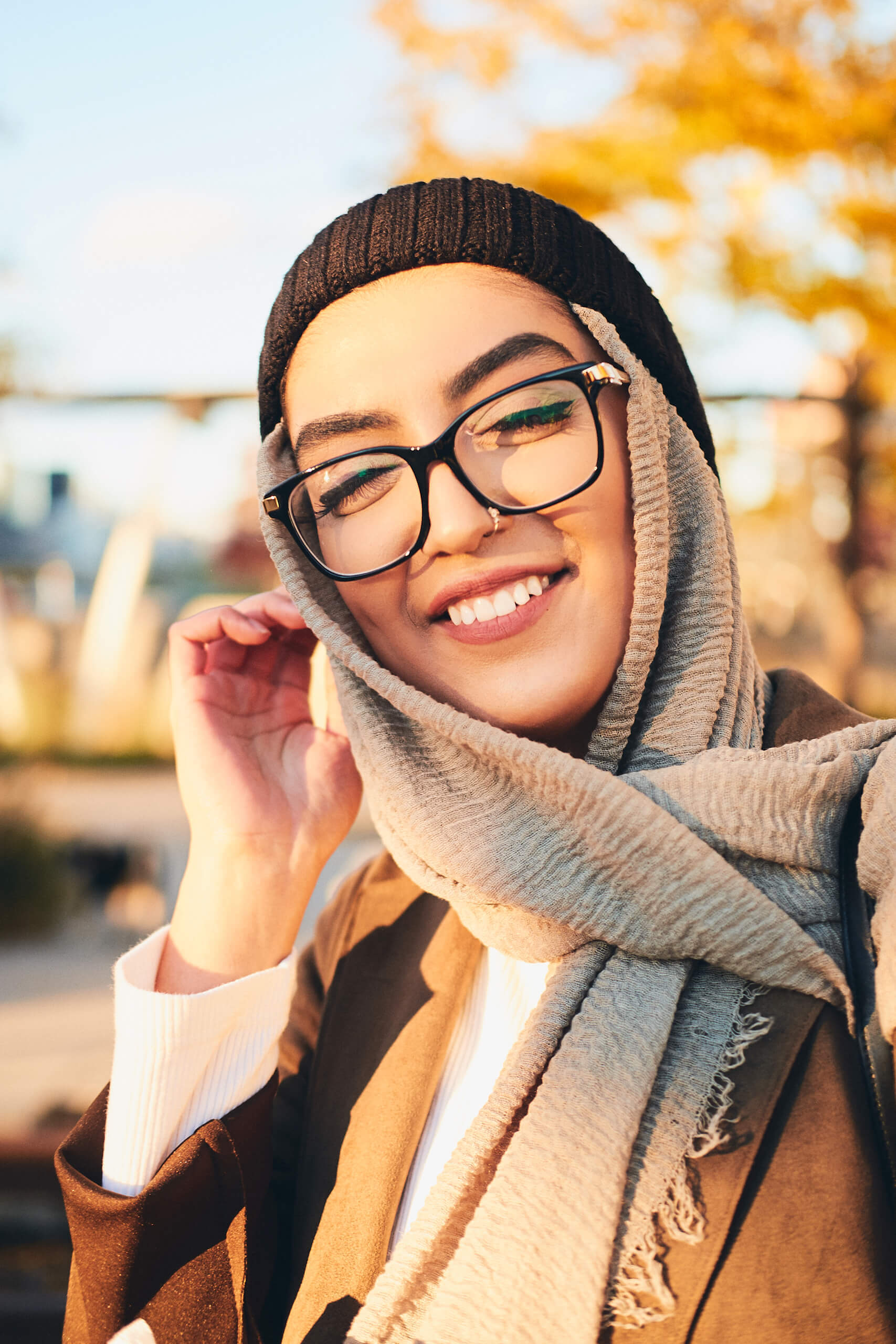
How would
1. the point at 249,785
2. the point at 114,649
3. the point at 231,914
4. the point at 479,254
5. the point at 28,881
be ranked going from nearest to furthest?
the point at 479,254, the point at 231,914, the point at 249,785, the point at 28,881, the point at 114,649

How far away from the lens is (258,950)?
5.31 feet

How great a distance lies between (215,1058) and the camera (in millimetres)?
1496

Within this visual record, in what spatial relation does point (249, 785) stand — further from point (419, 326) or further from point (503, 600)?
point (419, 326)

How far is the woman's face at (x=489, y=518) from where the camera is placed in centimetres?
135

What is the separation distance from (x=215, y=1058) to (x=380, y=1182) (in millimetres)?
331

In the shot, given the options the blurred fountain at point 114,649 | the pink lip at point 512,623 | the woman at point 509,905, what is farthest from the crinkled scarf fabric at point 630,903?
the blurred fountain at point 114,649

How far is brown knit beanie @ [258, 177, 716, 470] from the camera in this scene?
1.41 m

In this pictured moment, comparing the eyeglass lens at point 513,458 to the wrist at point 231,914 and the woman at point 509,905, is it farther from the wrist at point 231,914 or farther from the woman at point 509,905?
the wrist at point 231,914

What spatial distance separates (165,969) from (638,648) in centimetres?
95

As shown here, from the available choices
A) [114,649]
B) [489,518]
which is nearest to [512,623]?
[489,518]

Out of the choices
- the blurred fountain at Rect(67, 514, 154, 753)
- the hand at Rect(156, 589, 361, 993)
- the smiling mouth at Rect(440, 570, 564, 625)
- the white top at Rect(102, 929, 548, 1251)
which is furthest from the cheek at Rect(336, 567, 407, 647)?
the blurred fountain at Rect(67, 514, 154, 753)

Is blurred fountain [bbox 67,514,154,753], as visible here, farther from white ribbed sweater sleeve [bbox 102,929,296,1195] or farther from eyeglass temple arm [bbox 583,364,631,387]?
eyeglass temple arm [bbox 583,364,631,387]

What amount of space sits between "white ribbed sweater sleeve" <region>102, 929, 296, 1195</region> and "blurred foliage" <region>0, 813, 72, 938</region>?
4628 millimetres

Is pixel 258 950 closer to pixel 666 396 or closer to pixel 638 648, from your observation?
pixel 638 648
